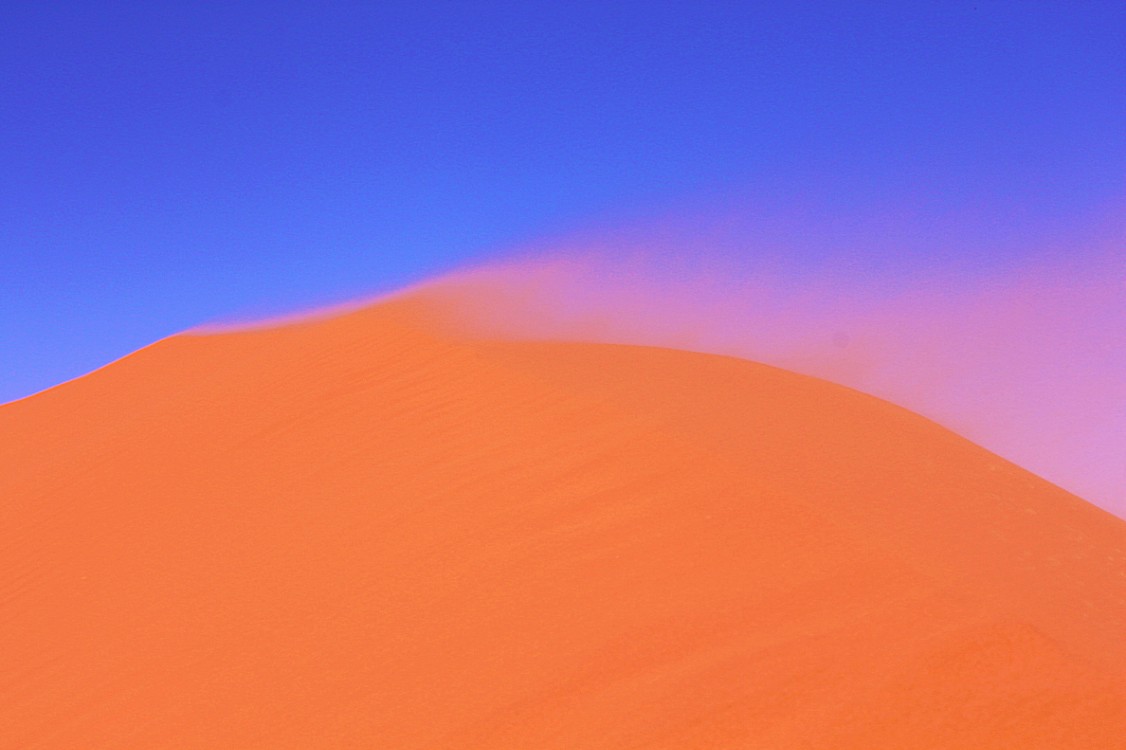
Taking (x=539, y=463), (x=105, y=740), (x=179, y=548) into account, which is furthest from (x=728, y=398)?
(x=105, y=740)

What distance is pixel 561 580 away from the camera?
480 cm

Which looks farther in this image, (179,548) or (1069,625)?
(179,548)

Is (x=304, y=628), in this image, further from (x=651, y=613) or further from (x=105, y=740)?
(x=651, y=613)

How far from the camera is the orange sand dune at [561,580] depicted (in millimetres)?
3764

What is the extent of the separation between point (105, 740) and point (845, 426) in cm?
620

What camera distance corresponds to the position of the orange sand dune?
376 centimetres

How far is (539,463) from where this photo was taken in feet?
20.5

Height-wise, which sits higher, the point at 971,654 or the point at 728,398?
the point at 728,398

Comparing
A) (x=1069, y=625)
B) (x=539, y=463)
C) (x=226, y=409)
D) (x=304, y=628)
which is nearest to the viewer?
(x=1069, y=625)

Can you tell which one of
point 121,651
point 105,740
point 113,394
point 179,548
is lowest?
point 105,740

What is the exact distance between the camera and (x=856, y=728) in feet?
11.5

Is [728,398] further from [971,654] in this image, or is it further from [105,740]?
[105,740]

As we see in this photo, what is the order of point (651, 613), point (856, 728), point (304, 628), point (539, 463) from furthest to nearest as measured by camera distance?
point (539, 463), point (304, 628), point (651, 613), point (856, 728)

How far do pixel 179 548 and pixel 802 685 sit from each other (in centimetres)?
497
